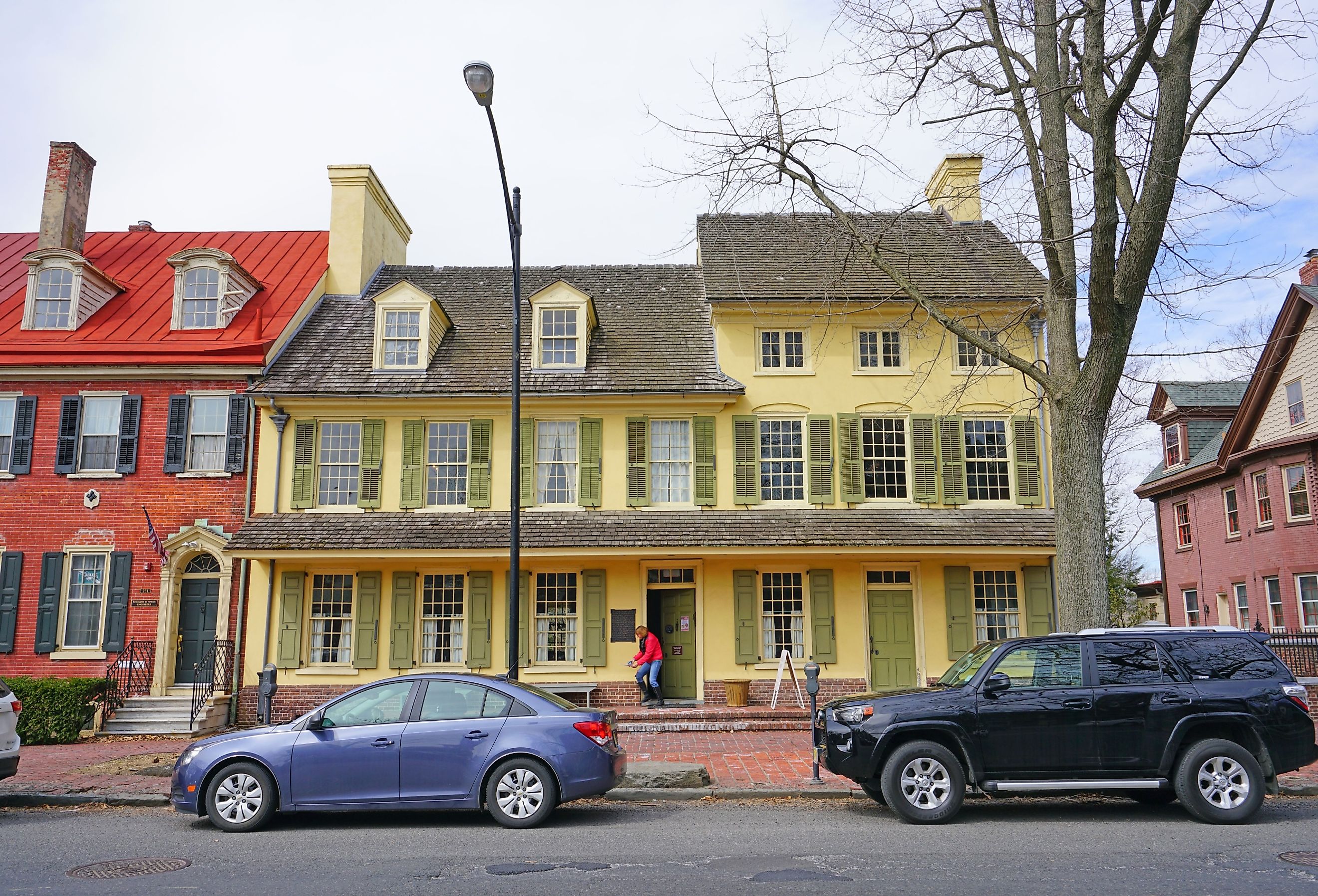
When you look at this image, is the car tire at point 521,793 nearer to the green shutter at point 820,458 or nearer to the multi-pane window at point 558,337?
the green shutter at point 820,458

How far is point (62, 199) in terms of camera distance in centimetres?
2153

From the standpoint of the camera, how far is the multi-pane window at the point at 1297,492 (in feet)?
77.9

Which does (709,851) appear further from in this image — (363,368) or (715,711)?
(363,368)

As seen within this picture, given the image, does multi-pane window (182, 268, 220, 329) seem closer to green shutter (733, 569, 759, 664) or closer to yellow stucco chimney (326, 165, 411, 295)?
yellow stucco chimney (326, 165, 411, 295)

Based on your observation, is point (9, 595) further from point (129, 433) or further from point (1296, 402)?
point (1296, 402)

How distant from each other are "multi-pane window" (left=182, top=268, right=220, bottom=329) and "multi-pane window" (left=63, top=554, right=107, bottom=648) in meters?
4.95

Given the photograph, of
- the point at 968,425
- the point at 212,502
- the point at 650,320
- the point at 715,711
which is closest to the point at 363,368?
the point at 212,502

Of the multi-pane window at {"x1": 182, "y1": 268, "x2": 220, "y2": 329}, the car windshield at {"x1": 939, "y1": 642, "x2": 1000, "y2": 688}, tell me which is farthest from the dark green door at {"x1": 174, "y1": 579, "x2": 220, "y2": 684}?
the car windshield at {"x1": 939, "y1": 642, "x2": 1000, "y2": 688}

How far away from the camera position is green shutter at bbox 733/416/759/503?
18.4m

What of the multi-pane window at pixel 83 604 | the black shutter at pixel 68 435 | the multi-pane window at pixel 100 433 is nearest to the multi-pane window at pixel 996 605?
Answer: the multi-pane window at pixel 83 604

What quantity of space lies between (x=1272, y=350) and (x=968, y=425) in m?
11.3

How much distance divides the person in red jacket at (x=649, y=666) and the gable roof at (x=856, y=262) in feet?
21.0

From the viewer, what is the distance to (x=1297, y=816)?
30.3 ft

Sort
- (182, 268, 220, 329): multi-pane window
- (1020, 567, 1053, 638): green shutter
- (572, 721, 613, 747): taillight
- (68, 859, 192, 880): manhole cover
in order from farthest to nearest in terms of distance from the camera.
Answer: (182, 268, 220, 329): multi-pane window < (1020, 567, 1053, 638): green shutter < (572, 721, 613, 747): taillight < (68, 859, 192, 880): manhole cover
